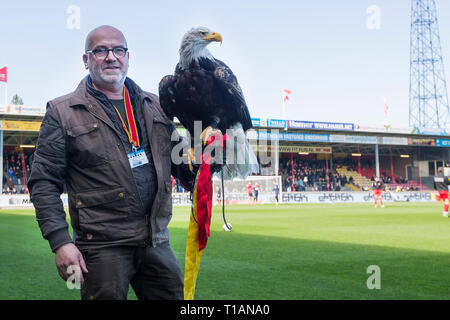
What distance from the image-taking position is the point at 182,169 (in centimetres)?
251

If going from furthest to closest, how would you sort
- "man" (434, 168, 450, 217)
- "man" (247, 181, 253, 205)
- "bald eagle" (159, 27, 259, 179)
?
"man" (247, 181, 253, 205), "man" (434, 168, 450, 217), "bald eagle" (159, 27, 259, 179)

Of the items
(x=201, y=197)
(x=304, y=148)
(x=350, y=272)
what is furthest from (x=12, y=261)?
(x=304, y=148)

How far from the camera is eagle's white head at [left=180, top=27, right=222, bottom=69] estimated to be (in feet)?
8.23

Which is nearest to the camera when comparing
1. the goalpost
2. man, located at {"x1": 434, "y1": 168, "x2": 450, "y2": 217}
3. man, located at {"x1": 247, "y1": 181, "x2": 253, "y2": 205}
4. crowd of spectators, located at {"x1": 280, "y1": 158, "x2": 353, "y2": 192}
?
man, located at {"x1": 434, "y1": 168, "x2": 450, "y2": 217}

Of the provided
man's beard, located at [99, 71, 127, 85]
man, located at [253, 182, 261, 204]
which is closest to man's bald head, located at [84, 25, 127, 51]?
man's beard, located at [99, 71, 127, 85]

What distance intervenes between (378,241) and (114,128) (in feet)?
25.0

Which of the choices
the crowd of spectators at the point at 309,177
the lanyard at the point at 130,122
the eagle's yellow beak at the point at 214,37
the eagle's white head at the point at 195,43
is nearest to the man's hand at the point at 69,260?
the lanyard at the point at 130,122

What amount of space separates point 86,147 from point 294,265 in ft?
14.9

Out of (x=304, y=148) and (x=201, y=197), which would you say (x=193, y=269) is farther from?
(x=304, y=148)

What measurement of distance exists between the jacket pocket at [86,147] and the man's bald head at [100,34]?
Result: 0.42 meters

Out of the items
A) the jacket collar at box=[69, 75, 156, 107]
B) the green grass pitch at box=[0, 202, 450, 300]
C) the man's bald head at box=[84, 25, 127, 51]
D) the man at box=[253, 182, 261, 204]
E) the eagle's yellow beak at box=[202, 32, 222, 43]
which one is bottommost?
the green grass pitch at box=[0, 202, 450, 300]

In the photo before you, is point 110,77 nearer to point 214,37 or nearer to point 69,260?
point 214,37

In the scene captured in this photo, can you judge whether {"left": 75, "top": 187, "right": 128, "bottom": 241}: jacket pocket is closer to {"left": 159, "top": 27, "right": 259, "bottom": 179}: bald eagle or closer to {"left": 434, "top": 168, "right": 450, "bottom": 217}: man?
{"left": 159, "top": 27, "right": 259, "bottom": 179}: bald eagle

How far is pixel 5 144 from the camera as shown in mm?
30453
